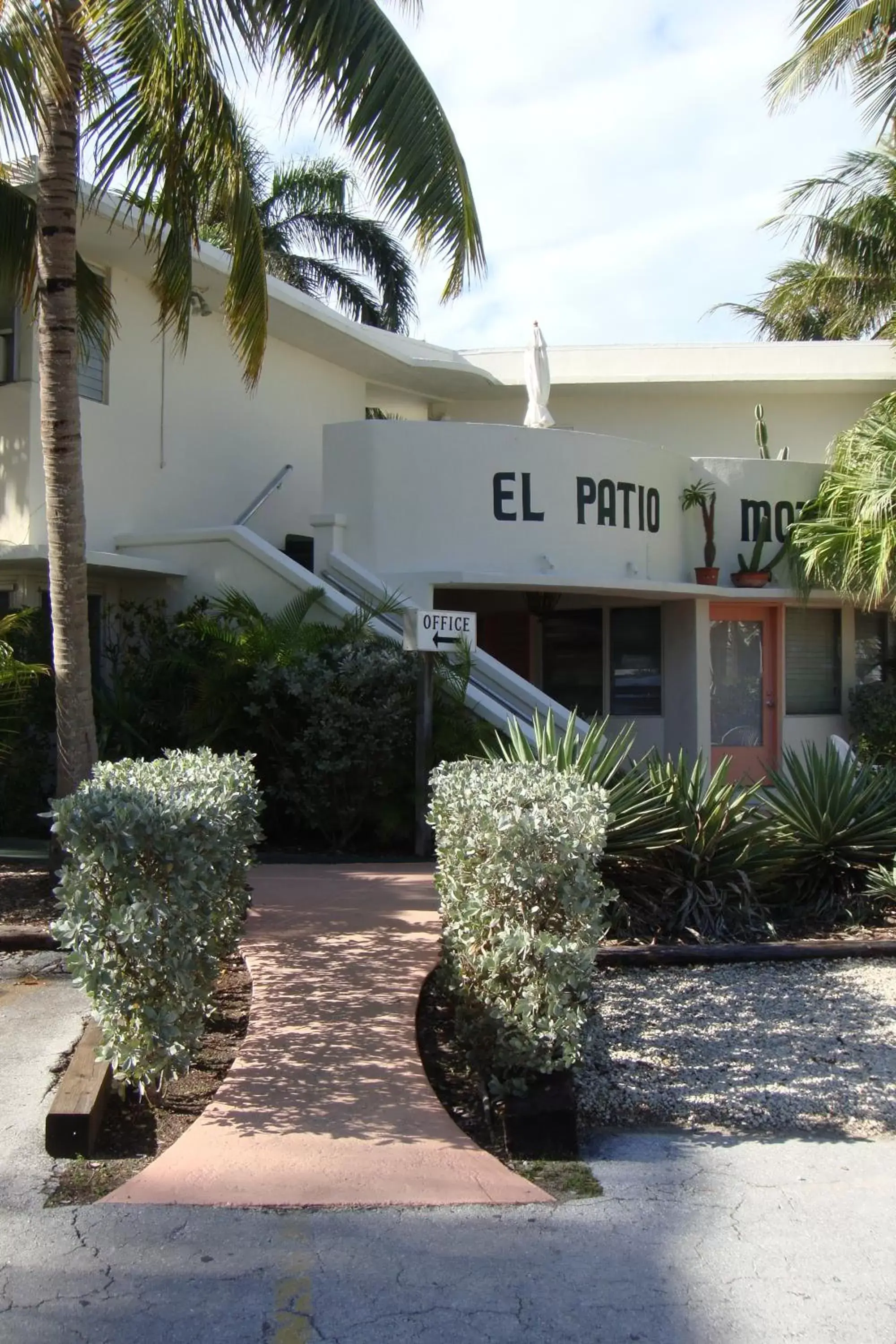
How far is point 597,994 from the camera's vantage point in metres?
6.88

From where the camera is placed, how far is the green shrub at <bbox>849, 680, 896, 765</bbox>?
1550 centimetres

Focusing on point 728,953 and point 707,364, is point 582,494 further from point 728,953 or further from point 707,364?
point 728,953

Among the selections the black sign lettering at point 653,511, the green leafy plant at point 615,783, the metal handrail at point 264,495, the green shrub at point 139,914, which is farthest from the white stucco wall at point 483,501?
the green shrub at point 139,914

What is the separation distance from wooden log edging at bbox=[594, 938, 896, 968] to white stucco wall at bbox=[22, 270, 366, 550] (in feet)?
25.3

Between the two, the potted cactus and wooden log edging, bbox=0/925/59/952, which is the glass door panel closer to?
the potted cactus

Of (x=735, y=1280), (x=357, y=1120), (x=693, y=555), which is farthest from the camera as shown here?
(x=693, y=555)

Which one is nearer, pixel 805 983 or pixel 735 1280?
pixel 735 1280

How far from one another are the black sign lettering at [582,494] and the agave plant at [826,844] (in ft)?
19.4

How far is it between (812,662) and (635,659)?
2406 millimetres

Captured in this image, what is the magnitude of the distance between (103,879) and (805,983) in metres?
4.15

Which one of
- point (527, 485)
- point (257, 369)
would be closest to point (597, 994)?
point (257, 369)

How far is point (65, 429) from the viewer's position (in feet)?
28.4

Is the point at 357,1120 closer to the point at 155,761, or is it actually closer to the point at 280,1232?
the point at 280,1232

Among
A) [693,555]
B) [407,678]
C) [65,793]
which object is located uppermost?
[693,555]
